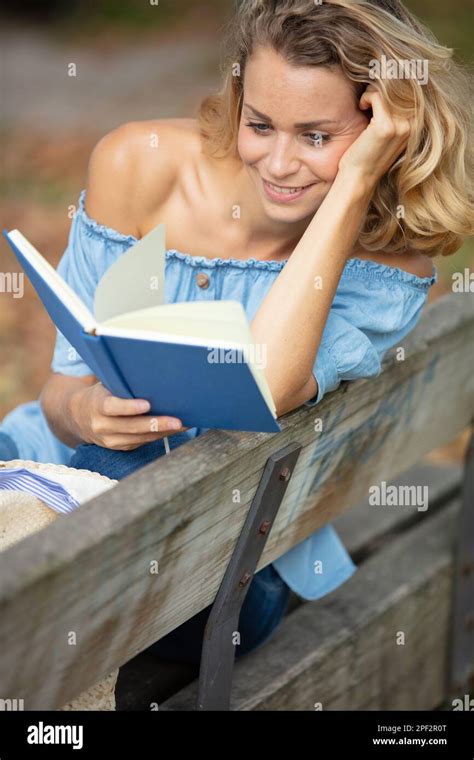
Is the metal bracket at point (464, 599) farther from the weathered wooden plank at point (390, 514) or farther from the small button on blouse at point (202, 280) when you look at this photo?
the small button on blouse at point (202, 280)

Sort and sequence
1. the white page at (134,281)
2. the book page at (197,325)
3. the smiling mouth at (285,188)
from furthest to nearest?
the smiling mouth at (285,188) < the white page at (134,281) < the book page at (197,325)

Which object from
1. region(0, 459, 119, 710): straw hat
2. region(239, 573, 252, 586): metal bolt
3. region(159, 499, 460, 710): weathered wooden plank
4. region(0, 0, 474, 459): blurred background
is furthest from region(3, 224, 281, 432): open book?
region(0, 0, 474, 459): blurred background

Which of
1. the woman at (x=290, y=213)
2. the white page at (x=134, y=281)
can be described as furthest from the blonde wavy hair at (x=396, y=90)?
the white page at (x=134, y=281)

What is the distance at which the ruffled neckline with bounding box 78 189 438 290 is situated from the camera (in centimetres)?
221

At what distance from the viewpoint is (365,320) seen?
213 centimetres

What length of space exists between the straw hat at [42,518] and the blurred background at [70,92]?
2.53 metres

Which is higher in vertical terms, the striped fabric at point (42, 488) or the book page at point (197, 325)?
the book page at point (197, 325)

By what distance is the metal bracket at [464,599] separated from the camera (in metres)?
2.81

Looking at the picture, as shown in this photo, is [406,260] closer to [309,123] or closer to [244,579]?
[309,123]

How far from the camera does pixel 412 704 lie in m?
2.79

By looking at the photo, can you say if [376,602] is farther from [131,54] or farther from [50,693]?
[131,54]

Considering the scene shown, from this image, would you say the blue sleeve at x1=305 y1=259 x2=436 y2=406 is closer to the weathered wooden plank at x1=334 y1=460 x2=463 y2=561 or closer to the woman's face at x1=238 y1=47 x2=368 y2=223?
the woman's face at x1=238 y1=47 x2=368 y2=223

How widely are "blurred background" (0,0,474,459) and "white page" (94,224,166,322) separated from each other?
256 cm
